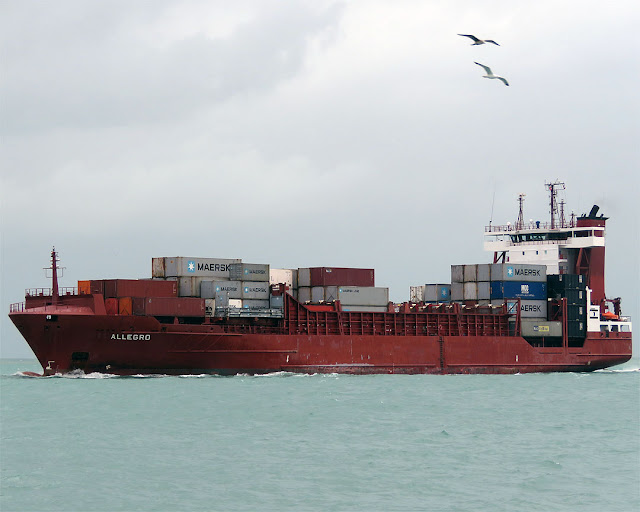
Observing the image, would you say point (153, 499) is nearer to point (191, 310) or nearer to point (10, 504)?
point (10, 504)

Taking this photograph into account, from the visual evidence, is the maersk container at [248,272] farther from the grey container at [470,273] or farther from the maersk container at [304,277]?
the grey container at [470,273]

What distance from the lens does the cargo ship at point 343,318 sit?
169 feet

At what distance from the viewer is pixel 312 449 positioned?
29703 mm

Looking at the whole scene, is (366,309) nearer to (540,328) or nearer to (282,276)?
(282,276)

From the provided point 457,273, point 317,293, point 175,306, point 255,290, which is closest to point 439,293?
point 457,273

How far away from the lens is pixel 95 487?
24.5m

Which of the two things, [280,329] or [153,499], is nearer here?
[153,499]

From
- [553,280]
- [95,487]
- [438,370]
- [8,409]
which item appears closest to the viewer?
[95,487]

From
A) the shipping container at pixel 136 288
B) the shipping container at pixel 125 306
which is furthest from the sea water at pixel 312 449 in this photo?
the shipping container at pixel 136 288

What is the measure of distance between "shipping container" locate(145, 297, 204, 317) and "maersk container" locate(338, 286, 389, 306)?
32.8 ft

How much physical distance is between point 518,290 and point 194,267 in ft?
76.5

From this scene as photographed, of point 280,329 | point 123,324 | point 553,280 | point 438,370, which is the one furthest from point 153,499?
point 553,280

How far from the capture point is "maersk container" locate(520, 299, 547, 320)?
6588 centimetres

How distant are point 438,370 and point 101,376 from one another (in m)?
22.5
